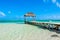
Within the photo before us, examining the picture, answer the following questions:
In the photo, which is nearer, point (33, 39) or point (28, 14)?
point (33, 39)

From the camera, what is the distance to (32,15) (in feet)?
85.9

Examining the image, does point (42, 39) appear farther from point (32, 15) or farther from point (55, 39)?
point (32, 15)

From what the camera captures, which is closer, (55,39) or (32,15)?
(55,39)

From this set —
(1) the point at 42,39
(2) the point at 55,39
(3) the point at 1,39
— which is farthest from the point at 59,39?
(3) the point at 1,39

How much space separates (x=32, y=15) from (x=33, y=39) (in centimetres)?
1874

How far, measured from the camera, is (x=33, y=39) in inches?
297

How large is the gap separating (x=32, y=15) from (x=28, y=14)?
2.60 ft

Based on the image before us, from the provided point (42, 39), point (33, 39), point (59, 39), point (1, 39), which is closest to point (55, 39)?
point (59, 39)

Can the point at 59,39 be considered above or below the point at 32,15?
below

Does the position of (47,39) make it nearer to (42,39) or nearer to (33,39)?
(42,39)

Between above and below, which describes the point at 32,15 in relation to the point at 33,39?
above

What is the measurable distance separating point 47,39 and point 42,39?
27cm

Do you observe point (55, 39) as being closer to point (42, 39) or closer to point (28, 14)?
point (42, 39)

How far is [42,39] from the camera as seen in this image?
295 inches
